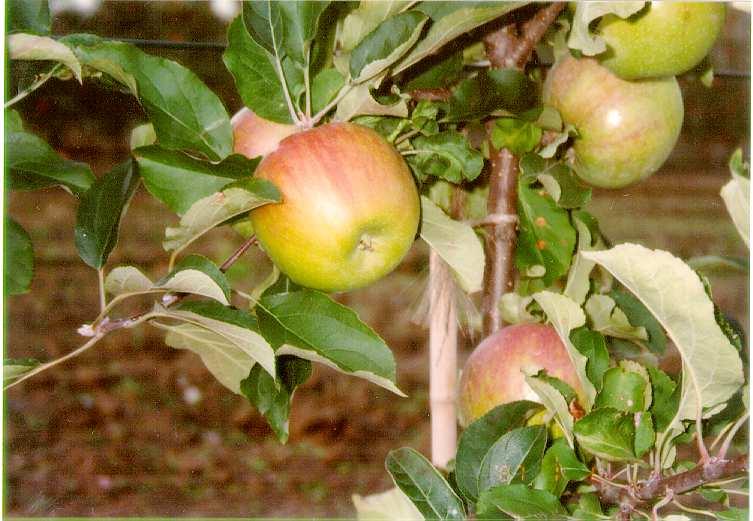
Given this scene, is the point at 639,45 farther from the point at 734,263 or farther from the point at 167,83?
the point at 167,83

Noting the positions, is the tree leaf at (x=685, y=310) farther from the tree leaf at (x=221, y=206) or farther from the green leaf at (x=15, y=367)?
the green leaf at (x=15, y=367)

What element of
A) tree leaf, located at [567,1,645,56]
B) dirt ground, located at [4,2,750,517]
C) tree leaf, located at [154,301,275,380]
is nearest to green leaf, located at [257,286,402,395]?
tree leaf, located at [154,301,275,380]

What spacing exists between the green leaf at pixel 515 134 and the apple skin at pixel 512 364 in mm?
139

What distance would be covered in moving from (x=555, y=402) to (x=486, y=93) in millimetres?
207

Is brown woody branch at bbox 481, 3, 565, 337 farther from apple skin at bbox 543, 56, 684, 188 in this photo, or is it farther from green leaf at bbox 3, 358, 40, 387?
green leaf at bbox 3, 358, 40, 387

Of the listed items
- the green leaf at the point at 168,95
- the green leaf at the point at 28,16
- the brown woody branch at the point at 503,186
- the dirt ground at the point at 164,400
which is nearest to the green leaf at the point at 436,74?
the brown woody branch at the point at 503,186

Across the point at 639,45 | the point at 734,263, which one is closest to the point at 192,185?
the point at 639,45

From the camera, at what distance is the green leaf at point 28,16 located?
0.51 meters

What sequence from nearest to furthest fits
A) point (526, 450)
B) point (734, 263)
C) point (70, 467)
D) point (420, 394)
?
point (526, 450) → point (734, 263) → point (70, 467) → point (420, 394)

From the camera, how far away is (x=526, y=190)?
67cm

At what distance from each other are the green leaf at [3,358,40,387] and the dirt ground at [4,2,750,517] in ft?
7.65

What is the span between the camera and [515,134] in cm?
65

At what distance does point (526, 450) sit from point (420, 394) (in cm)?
272

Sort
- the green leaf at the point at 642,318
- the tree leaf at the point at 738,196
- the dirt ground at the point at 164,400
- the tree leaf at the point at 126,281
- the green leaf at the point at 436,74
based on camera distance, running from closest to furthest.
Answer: the tree leaf at the point at 738,196
the tree leaf at the point at 126,281
the green leaf at the point at 436,74
the green leaf at the point at 642,318
the dirt ground at the point at 164,400
